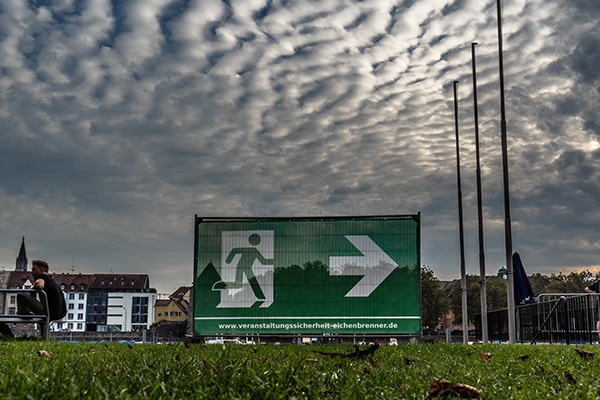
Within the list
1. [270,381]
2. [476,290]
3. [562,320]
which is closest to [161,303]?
[476,290]

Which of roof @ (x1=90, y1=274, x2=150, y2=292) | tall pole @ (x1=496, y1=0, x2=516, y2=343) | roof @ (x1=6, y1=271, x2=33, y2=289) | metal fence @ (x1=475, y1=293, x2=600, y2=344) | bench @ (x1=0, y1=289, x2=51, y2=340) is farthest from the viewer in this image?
roof @ (x1=90, y1=274, x2=150, y2=292)

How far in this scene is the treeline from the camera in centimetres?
8425

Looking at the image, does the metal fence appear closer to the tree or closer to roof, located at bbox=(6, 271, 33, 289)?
the tree

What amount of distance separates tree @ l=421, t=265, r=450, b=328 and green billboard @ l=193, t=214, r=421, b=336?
58130 millimetres

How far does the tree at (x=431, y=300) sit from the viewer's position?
83.2m

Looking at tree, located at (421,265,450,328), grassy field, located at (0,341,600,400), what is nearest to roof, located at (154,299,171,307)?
tree, located at (421,265,450,328)

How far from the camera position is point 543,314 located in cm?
2169

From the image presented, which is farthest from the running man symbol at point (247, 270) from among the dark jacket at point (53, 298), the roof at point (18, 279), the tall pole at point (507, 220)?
the roof at point (18, 279)

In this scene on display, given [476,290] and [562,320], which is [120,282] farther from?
[562,320]

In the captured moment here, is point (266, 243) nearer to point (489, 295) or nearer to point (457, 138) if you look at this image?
point (457, 138)

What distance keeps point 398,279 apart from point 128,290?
499ft

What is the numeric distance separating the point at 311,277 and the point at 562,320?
813cm

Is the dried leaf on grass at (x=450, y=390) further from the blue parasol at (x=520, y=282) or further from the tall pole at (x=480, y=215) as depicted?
the tall pole at (x=480, y=215)

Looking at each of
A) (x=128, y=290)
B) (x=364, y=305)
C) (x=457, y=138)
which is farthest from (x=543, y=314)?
(x=128, y=290)
